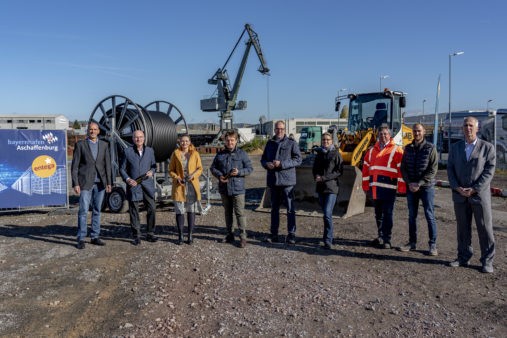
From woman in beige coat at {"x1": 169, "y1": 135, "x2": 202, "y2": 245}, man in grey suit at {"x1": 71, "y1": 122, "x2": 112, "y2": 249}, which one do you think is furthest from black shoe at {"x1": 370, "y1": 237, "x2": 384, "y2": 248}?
man in grey suit at {"x1": 71, "y1": 122, "x2": 112, "y2": 249}

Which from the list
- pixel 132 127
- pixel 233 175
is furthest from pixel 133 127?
pixel 233 175

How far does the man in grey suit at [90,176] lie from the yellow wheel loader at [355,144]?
156 inches

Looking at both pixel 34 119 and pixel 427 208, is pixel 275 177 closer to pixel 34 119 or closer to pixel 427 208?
pixel 427 208

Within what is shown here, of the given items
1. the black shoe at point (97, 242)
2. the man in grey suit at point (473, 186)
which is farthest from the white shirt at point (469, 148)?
the black shoe at point (97, 242)

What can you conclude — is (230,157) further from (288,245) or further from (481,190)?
(481,190)

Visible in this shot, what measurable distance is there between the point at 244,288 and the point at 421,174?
319 cm

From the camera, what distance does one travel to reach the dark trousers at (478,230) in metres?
5.34

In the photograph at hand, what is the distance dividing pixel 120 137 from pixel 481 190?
8143 mm

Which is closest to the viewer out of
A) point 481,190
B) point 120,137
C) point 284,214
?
point 481,190

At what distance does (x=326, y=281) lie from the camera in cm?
508

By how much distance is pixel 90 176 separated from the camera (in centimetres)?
671

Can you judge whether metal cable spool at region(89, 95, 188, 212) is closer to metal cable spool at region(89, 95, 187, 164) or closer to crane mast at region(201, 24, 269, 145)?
metal cable spool at region(89, 95, 187, 164)

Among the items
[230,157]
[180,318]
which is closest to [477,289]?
[180,318]

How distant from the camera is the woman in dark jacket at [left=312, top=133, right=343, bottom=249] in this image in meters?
6.52
